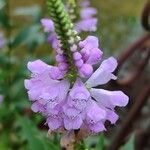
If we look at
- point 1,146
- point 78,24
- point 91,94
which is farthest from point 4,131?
point 91,94

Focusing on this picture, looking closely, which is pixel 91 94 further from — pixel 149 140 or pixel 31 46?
pixel 31 46

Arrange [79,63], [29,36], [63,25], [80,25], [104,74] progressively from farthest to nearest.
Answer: [29,36]
[80,25]
[104,74]
[79,63]
[63,25]

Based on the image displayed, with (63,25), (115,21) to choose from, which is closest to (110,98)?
(63,25)

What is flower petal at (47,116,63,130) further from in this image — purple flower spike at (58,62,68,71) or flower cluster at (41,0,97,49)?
flower cluster at (41,0,97,49)

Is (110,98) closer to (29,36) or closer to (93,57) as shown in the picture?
(93,57)

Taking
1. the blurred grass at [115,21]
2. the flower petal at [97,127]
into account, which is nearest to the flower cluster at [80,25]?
the flower petal at [97,127]

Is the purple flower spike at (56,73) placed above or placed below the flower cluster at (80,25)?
above

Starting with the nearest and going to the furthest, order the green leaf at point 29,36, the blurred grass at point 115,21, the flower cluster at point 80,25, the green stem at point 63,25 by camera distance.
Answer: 1. the green stem at point 63,25
2. the flower cluster at point 80,25
3. the green leaf at point 29,36
4. the blurred grass at point 115,21

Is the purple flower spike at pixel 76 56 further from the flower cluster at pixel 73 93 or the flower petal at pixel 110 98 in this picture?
the flower petal at pixel 110 98
